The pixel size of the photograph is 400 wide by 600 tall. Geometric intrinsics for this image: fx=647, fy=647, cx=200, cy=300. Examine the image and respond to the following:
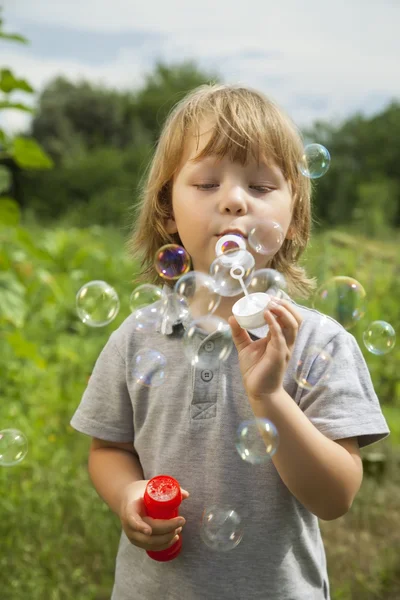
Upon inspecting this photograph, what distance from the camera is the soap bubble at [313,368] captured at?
1.31 metres

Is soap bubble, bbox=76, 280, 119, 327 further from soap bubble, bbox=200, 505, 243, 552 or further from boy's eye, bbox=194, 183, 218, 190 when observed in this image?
soap bubble, bbox=200, 505, 243, 552

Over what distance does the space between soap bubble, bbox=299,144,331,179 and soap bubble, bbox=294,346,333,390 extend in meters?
0.48

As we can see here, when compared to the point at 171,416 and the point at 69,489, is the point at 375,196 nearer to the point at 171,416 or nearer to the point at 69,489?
the point at 69,489

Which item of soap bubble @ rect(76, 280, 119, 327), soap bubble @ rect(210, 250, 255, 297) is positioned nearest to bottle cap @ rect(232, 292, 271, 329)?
soap bubble @ rect(210, 250, 255, 297)

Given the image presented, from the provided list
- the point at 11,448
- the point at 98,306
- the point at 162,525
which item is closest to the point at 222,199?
the point at 98,306

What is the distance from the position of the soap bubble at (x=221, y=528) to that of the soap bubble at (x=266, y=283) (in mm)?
457

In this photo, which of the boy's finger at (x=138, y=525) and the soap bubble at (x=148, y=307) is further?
the soap bubble at (x=148, y=307)

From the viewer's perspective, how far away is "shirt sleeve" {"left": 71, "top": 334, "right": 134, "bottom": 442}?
1.52 meters

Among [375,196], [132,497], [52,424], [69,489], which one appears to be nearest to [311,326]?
[132,497]

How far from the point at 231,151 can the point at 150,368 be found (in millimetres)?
504

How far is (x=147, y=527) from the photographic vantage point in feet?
4.08

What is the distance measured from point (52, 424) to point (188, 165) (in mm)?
2113

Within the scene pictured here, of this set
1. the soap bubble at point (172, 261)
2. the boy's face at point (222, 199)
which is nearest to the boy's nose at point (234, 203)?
the boy's face at point (222, 199)

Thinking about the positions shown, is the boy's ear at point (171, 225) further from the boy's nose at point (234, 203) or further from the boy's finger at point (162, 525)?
the boy's finger at point (162, 525)
